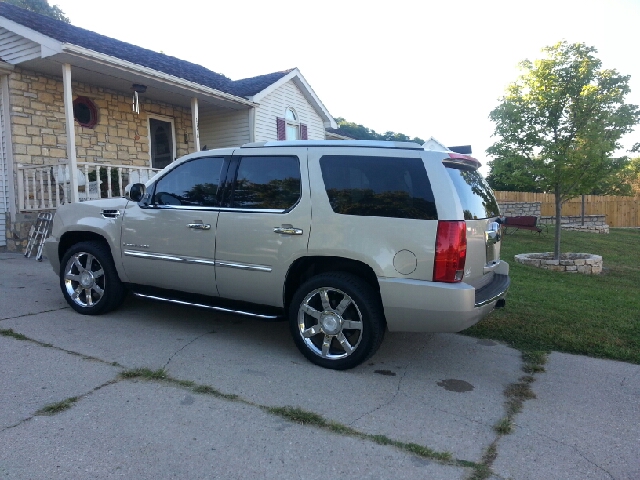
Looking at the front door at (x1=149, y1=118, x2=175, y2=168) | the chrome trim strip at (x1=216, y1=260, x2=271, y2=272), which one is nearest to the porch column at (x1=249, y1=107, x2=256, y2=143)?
the front door at (x1=149, y1=118, x2=175, y2=168)

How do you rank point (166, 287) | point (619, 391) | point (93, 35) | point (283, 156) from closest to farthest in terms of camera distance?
point (619, 391) → point (283, 156) → point (166, 287) → point (93, 35)

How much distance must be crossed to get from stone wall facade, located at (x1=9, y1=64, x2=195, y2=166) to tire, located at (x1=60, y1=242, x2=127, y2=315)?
19.3ft

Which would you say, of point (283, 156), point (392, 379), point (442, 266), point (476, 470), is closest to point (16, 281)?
point (283, 156)

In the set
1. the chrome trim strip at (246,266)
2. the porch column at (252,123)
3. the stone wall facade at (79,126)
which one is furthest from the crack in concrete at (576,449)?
the porch column at (252,123)

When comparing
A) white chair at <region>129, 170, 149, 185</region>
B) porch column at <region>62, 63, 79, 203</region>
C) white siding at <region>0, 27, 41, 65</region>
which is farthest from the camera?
white chair at <region>129, 170, 149, 185</region>

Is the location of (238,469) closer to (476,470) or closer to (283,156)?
(476,470)

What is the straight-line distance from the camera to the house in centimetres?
924

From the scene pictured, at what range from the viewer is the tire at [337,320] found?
3.77 m

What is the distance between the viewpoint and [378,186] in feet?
12.6

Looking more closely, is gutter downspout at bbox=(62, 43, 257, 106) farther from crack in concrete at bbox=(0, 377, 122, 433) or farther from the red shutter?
crack in concrete at bbox=(0, 377, 122, 433)

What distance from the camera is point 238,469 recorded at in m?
2.57

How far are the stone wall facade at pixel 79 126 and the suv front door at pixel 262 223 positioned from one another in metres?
7.51

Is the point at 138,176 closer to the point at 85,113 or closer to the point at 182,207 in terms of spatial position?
the point at 85,113

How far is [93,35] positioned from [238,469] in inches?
483
